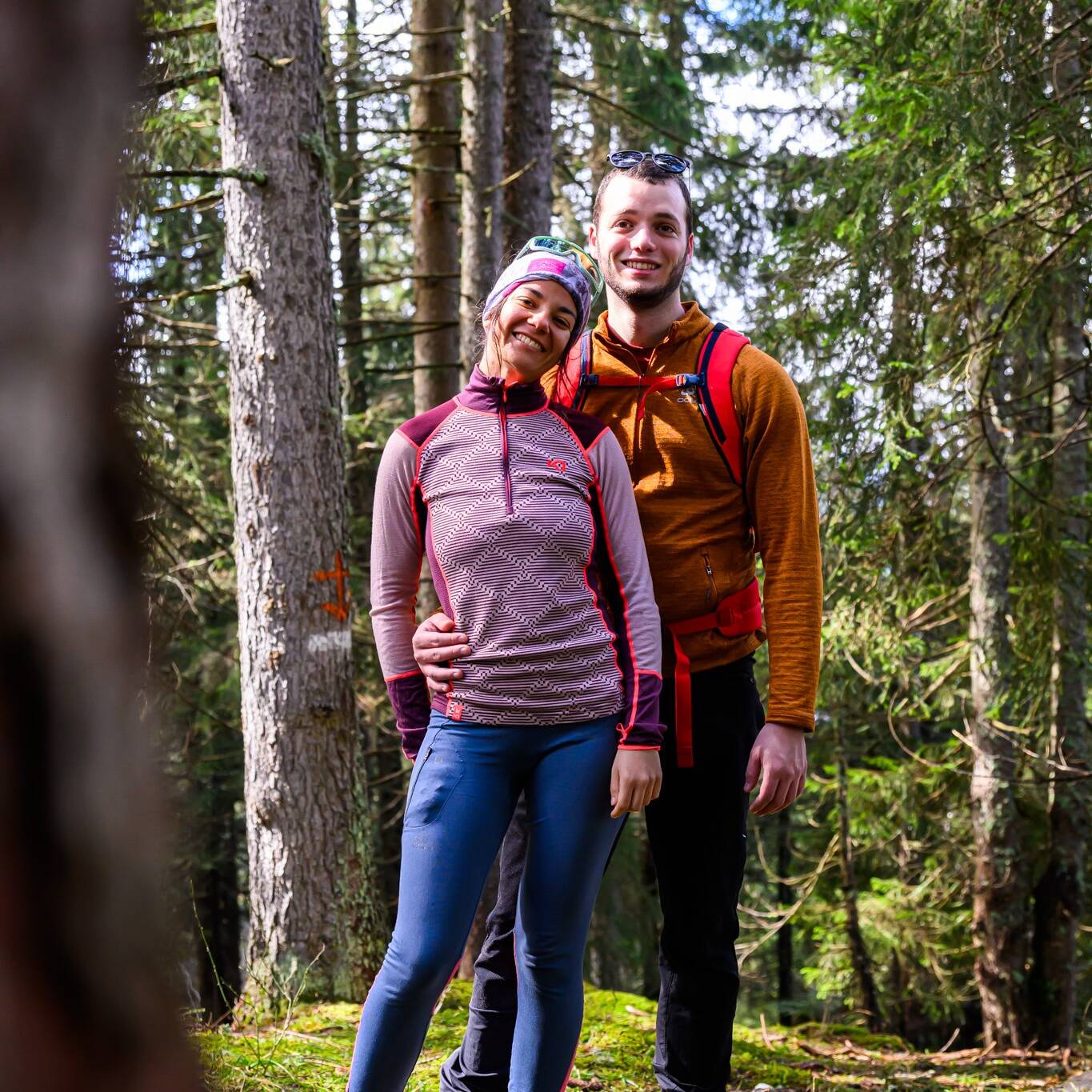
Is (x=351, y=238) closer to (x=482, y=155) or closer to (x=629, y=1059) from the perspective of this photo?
(x=482, y=155)

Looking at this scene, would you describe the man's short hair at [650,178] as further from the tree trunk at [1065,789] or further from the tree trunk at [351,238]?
the tree trunk at [351,238]

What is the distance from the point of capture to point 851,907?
39.7 ft

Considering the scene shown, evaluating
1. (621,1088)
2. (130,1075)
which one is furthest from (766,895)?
(130,1075)

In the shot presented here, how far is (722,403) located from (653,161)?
2.13 ft

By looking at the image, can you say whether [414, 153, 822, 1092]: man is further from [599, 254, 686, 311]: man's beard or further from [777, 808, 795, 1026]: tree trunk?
[777, 808, 795, 1026]: tree trunk

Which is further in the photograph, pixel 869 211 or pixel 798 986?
pixel 798 986

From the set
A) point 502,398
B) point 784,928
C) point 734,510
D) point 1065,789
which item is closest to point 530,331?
point 502,398

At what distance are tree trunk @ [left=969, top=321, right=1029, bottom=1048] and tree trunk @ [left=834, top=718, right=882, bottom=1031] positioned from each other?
72.8 inches

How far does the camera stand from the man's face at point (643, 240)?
2773mm

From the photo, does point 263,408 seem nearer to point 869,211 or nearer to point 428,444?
point 428,444

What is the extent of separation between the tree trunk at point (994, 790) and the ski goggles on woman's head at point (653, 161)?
7390 mm

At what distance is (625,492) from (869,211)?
6009mm

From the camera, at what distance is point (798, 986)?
24297 millimetres

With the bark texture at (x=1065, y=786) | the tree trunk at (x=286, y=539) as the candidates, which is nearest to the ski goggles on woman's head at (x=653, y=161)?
the tree trunk at (x=286, y=539)
